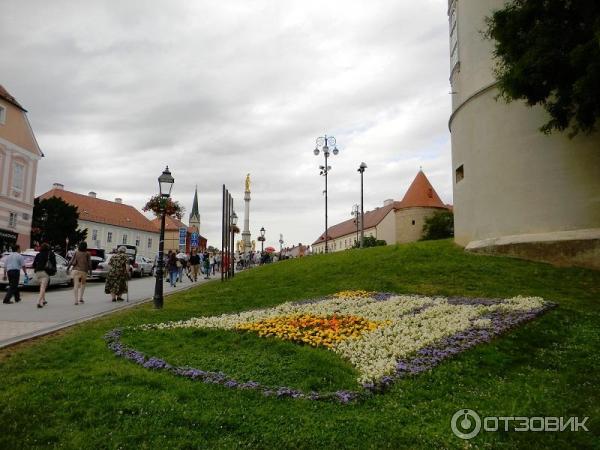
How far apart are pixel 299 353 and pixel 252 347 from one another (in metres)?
0.94

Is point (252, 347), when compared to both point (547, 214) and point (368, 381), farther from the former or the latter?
point (547, 214)

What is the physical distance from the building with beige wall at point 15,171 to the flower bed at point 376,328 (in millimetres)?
31979

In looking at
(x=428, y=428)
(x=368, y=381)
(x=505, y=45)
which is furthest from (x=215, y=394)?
(x=505, y=45)

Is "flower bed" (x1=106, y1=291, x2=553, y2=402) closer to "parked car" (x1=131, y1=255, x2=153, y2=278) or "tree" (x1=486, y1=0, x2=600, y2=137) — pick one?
"tree" (x1=486, y1=0, x2=600, y2=137)

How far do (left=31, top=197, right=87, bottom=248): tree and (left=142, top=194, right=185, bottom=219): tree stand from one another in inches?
1367

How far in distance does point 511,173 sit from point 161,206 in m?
14.4

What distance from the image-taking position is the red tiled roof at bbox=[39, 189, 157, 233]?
242ft

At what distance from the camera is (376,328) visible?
8.95m

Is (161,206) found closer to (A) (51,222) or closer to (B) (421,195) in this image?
(A) (51,222)

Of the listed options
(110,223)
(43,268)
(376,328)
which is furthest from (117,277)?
(110,223)

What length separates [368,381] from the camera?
19.4 feet

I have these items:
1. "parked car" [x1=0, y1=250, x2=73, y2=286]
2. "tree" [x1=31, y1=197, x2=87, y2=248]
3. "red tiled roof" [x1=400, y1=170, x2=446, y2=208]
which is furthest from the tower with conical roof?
"parked car" [x1=0, y1=250, x2=73, y2=286]

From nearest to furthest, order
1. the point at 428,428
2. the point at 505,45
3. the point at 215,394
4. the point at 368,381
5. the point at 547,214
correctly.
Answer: the point at 428,428, the point at 215,394, the point at 368,381, the point at 505,45, the point at 547,214

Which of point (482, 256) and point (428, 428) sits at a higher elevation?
point (482, 256)
